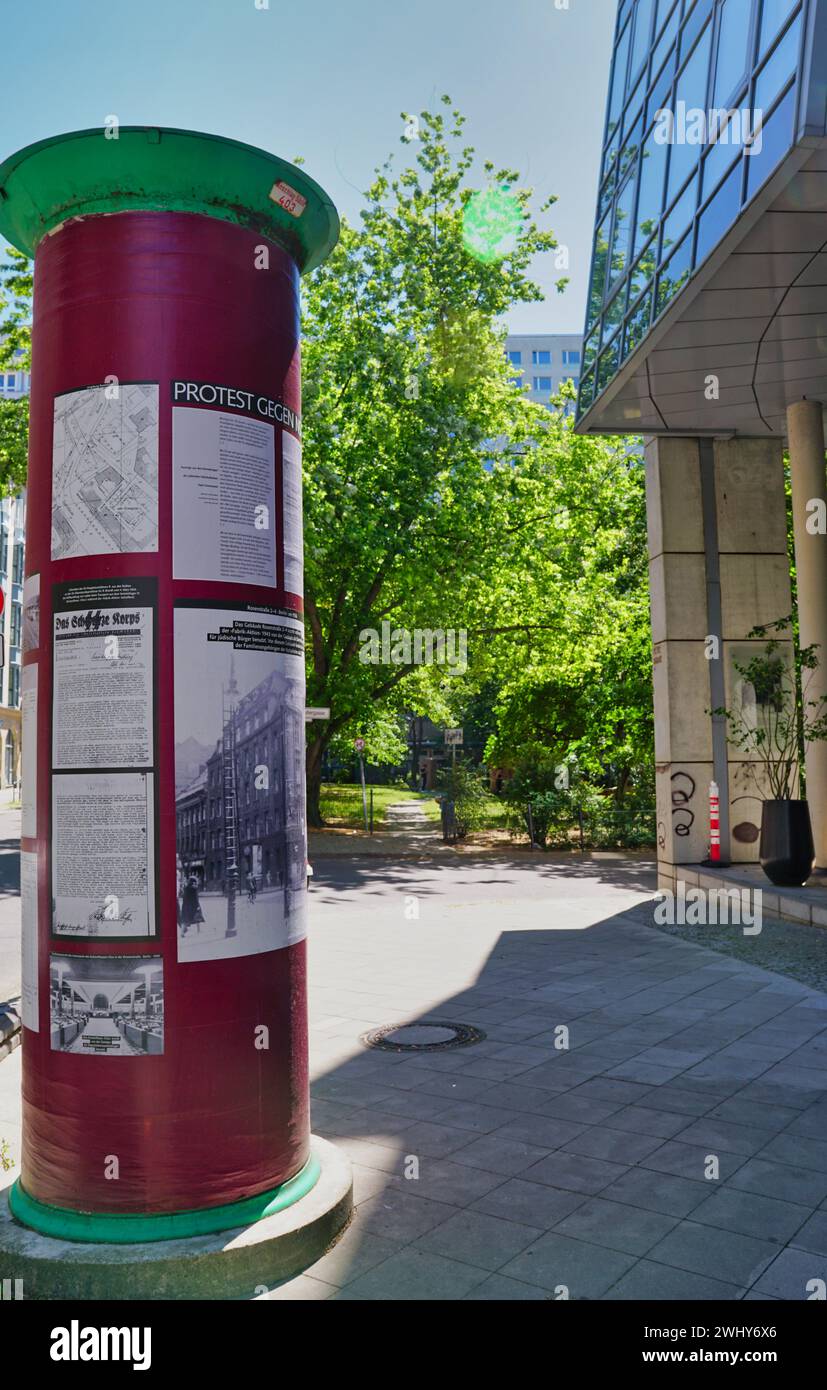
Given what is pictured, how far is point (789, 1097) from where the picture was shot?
18.3ft

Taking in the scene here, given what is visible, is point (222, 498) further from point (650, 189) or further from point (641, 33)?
point (641, 33)

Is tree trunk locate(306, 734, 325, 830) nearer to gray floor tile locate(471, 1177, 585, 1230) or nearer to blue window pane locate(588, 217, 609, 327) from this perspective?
blue window pane locate(588, 217, 609, 327)

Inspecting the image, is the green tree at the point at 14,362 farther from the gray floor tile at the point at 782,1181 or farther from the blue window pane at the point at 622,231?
the gray floor tile at the point at 782,1181

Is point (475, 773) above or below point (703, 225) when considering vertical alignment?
below

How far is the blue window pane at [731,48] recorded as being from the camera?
31.8ft

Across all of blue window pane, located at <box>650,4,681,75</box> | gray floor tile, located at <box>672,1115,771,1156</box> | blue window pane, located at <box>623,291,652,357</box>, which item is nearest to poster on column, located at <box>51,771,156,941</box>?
gray floor tile, located at <box>672,1115,771,1156</box>

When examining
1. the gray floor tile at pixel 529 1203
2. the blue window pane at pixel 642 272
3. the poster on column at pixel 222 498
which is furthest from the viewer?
the blue window pane at pixel 642 272

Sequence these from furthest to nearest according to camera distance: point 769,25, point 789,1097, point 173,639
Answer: point 769,25 → point 789,1097 → point 173,639

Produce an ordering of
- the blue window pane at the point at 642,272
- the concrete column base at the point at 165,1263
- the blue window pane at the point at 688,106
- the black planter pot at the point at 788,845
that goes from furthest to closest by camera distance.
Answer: the black planter pot at the point at 788,845, the blue window pane at the point at 642,272, the blue window pane at the point at 688,106, the concrete column base at the point at 165,1263

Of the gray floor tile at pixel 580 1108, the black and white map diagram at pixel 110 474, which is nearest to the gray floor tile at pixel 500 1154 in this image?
the gray floor tile at pixel 580 1108

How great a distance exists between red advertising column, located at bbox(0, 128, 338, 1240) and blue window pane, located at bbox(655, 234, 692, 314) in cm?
743
